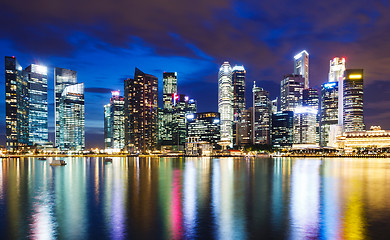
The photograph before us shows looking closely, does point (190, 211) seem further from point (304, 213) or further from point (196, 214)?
point (304, 213)

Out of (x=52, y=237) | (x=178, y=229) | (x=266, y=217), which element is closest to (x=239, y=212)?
(x=266, y=217)

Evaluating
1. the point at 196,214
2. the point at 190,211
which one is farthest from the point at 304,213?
the point at 190,211

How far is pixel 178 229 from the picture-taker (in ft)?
71.9

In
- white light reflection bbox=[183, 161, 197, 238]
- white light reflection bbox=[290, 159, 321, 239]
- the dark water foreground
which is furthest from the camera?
white light reflection bbox=[183, 161, 197, 238]

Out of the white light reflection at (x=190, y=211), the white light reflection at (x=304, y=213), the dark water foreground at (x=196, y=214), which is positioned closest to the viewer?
the dark water foreground at (x=196, y=214)

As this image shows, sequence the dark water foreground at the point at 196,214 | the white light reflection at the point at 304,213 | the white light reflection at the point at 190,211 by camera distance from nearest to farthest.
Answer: the dark water foreground at the point at 196,214 → the white light reflection at the point at 304,213 → the white light reflection at the point at 190,211

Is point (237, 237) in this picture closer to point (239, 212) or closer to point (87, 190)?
point (239, 212)

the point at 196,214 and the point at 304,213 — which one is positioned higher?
the point at 196,214

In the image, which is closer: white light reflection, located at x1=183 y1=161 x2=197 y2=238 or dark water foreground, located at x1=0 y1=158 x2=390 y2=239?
dark water foreground, located at x1=0 y1=158 x2=390 y2=239

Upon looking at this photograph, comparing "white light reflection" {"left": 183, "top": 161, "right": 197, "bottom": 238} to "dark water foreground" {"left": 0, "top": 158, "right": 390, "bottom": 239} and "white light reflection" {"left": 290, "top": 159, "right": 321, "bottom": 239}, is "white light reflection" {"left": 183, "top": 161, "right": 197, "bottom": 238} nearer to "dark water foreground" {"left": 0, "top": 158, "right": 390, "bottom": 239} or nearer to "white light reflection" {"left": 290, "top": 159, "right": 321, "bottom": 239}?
"dark water foreground" {"left": 0, "top": 158, "right": 390, "bottom": 239}

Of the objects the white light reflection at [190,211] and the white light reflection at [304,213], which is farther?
the white light reflection at [190,211]

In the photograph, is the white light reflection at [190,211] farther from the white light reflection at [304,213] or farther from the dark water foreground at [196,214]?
the white light reflection at [304,213]

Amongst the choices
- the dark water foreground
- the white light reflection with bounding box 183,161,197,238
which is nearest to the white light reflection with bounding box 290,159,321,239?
the dark water foreground

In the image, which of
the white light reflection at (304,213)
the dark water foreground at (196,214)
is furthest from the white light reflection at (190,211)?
the white light reflection at (304,213)
